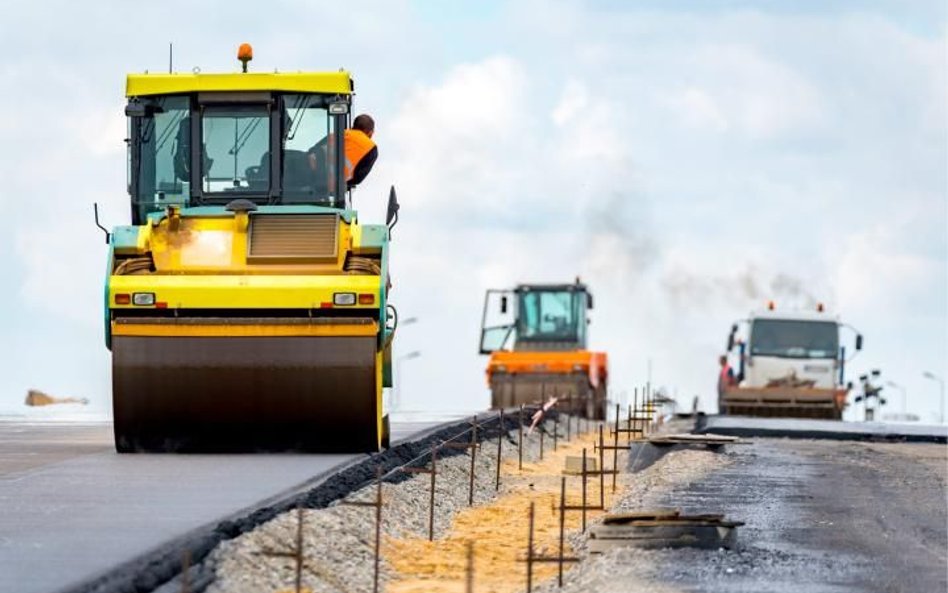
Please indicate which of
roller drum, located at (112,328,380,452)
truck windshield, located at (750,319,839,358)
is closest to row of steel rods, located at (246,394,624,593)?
roller drum, located at (112,328,380,452)

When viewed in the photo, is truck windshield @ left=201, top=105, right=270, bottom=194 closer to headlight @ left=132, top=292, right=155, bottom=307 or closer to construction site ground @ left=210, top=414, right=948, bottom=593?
headlight @ left=132, top=292, right=155, bottom=307

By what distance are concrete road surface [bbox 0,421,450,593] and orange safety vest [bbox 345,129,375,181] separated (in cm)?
347

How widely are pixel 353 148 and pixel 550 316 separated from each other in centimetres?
2720

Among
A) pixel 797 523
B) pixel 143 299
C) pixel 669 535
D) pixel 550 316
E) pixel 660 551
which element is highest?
pixel 143 299

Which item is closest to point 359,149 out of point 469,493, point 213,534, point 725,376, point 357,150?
point 357,150

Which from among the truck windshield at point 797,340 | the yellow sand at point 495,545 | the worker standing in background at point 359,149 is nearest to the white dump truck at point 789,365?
the truck windshield at point 797,340

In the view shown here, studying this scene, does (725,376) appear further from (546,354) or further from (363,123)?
(363,123)

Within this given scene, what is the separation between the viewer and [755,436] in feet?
120

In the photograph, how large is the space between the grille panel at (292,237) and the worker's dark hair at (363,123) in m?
1.44

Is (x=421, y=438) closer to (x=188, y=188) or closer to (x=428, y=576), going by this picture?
(x=188, y=188)

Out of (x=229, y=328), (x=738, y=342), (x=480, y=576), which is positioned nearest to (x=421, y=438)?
(x=229, y=328)

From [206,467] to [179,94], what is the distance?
5.10 metres

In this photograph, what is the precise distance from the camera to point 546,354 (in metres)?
47.2

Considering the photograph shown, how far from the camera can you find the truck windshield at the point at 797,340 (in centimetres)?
5225
